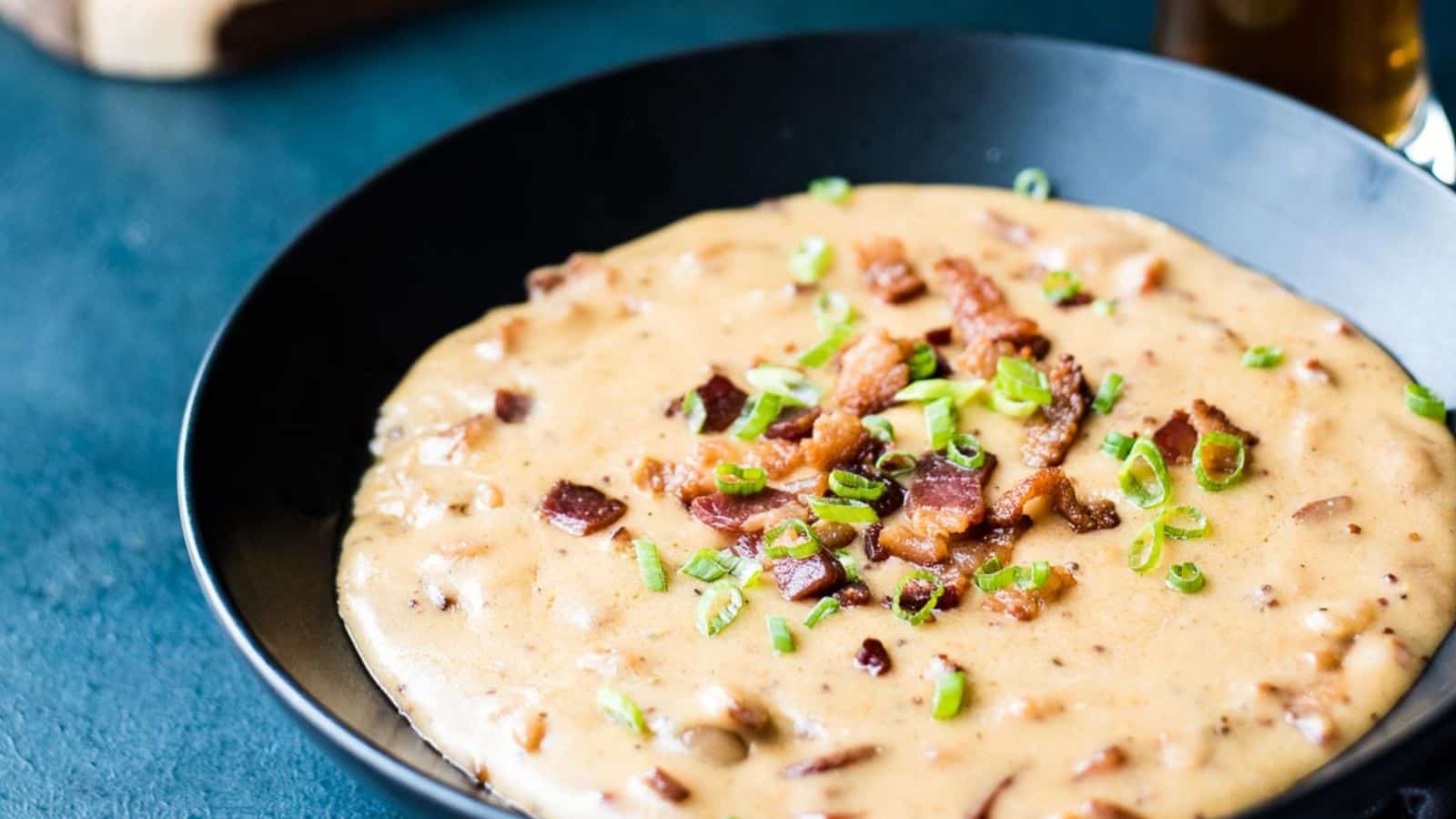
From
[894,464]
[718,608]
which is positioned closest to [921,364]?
[894,464]

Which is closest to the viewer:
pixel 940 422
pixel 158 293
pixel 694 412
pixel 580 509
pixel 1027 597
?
pixel 1027 597

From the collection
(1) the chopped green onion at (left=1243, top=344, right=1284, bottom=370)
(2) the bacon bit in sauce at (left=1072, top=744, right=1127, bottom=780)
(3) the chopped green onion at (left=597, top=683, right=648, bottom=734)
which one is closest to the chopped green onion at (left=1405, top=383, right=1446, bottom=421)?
(1) the chopped green onion at (left=1243, top=344, right=1284, bottom=370)

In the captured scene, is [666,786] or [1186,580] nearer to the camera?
[666,786]

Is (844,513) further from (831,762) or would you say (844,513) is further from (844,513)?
(831,762)

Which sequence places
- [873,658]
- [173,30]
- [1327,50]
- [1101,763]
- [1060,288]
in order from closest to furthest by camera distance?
[1101,763], [873,658], [1060,288], [1327,50], [173,30]

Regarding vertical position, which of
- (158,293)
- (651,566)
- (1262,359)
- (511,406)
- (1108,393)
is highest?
(1262,359)

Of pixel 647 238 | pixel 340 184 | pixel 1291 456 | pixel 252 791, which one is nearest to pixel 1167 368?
pixel 1291 456
